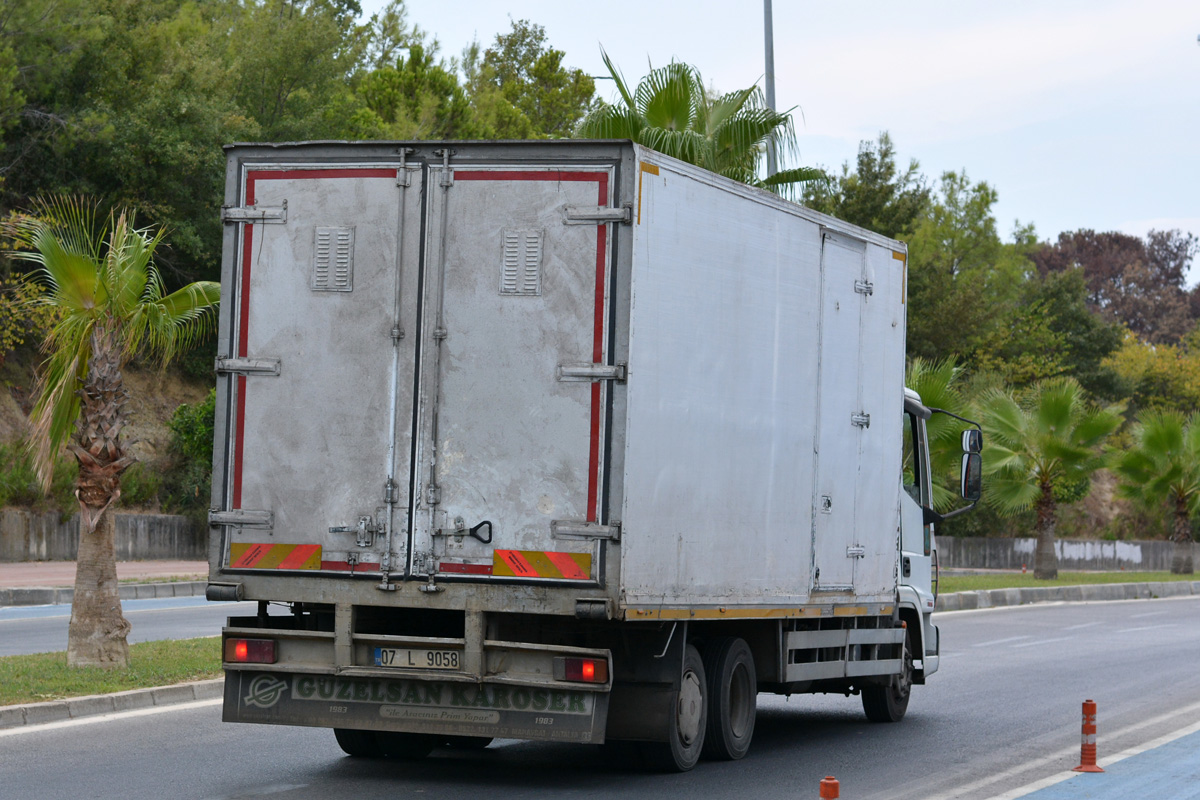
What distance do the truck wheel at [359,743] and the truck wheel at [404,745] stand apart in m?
0.04

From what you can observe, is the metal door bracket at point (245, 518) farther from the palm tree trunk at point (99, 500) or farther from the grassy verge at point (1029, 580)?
the grassy verge at point (1029, 580)

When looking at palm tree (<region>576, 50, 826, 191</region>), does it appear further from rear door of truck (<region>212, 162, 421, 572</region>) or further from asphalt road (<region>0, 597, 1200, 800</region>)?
rear door of truck (<region>212, 162, 421, 572</region>)

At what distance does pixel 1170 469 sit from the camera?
40.3 meters

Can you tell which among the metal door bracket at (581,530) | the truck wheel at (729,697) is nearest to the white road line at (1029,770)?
the truck wheel at (729,697)

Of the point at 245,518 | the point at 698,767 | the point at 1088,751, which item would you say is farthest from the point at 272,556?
the point at 1088,751

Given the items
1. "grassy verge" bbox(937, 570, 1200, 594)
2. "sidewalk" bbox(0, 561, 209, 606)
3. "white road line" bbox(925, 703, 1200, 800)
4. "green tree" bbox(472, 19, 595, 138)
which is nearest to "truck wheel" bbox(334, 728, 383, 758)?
"white road line" bbox(925, 703, 1200, 800)

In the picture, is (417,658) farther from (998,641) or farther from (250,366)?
(998,641)

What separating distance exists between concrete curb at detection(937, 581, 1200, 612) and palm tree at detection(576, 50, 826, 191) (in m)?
8.81

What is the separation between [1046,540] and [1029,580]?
106 cm

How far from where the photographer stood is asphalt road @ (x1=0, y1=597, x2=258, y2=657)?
16469 millimetres

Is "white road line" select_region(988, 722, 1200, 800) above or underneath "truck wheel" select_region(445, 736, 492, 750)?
above

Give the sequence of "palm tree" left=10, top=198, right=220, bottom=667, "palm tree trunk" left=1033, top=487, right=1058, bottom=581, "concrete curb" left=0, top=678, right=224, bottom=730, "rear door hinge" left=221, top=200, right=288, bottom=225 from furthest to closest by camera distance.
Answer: "palm tree trunk" left=1033, top=487, right=1058, bottom=581, "palm tree" left=10, top=198, right=220, bottom=667, "concrete curb" left=0, top=678, right=224, bottom=730, "rear door hinge" left=221, top=200, right=288, bottom=225

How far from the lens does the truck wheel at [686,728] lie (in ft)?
29.2

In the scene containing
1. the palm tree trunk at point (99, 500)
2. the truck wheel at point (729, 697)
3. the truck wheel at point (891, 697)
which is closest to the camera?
the truck wheel at point (729, 697)
